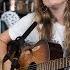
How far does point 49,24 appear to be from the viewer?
1.60m

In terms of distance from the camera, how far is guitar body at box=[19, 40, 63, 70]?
1487 millimetres

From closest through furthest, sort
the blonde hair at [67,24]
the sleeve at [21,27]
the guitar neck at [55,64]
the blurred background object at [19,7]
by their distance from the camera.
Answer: the guitar neck at [55,64] → the blonde hair at [67,24] → the sleeve at [21,27] → the blurred background object at [19,7]

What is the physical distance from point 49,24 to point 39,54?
0.55 ft

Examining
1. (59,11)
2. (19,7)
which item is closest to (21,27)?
(59,11)

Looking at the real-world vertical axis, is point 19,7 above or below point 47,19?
above

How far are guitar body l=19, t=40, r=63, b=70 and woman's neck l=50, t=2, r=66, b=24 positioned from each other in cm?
14

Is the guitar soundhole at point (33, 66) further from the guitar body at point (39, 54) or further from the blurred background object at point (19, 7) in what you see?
the blurred background object at point (19, 7)

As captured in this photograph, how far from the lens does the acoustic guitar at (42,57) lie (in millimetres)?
1467

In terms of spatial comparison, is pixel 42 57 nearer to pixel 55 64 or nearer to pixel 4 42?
pixel 55 64

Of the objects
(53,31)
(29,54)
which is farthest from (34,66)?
(53,31)

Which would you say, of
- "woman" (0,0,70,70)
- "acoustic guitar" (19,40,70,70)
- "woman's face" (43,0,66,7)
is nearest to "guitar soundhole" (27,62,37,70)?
"acoustic guitar" (19,40,70,70)

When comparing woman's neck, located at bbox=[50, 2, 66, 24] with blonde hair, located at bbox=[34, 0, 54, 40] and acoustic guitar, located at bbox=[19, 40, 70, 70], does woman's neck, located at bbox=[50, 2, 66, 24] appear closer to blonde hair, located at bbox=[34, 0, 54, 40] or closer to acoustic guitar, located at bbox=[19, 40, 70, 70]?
blonde hair, located at bbox=[34, 0, 54, 40]

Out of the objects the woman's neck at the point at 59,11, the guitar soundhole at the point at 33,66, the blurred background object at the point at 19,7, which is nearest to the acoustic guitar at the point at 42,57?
the guitar soundhole at the point at 33,66

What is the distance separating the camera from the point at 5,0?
2.34 m
